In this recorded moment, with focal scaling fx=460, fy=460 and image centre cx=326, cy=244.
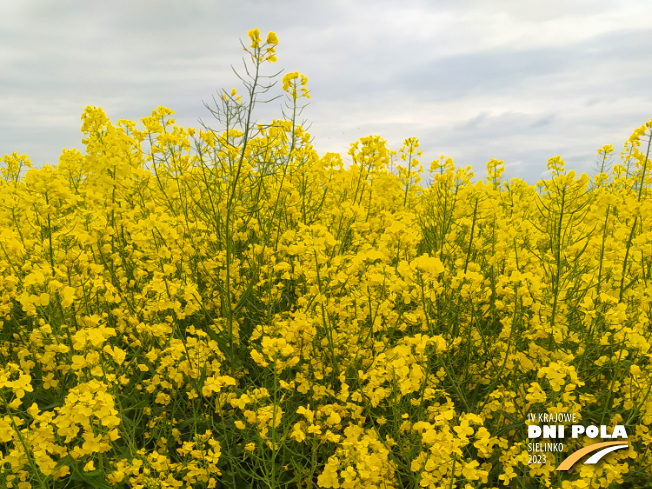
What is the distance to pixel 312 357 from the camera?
2.67 meters

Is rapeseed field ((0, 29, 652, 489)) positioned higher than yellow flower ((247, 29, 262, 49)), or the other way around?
yellow flower ((247, 29, 262, 49))

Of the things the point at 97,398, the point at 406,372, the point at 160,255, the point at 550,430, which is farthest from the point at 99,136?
the point at 550,430

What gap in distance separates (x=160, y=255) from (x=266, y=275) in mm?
829

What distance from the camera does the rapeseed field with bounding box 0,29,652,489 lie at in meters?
1.99

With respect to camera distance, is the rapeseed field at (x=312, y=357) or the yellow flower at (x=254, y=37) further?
the yellow flower at (x=254, y=37)

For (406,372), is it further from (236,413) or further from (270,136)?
(270,136)

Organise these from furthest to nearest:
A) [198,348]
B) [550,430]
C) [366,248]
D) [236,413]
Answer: [366,248], [236,413], [198,348], [550,430]

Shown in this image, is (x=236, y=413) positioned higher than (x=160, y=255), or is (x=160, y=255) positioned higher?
(x=160, y=255)

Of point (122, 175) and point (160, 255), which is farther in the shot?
point (122, 175)

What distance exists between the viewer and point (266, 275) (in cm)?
330

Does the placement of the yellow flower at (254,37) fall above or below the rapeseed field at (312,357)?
above

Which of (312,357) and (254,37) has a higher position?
(254,37)

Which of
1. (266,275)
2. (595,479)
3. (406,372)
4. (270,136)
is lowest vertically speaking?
(595,479)

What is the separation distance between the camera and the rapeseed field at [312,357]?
1.99m
